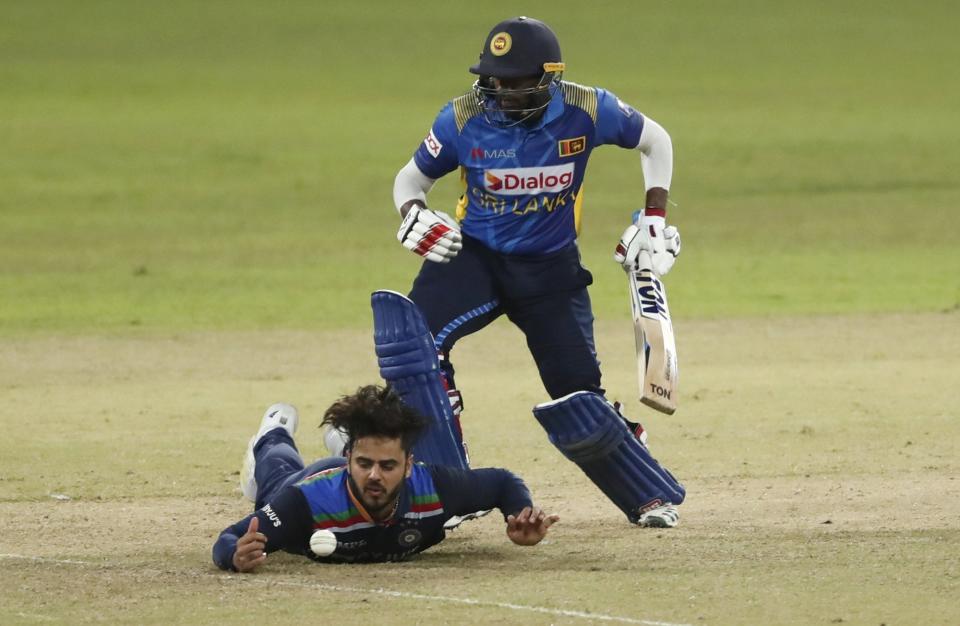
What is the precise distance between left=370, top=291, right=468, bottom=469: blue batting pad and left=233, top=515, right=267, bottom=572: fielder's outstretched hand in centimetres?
104

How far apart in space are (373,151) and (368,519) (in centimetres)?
2017

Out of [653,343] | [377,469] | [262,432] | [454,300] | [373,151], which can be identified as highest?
[373,151]

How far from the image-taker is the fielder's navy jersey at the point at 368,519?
247 inches

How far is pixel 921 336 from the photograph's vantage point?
45.8 feet

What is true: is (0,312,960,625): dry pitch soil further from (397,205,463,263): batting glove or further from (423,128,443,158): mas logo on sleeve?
(423,128,443,158): mas logo on sleeve

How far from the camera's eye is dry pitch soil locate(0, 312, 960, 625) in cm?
575

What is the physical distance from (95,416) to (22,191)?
45.2 feet

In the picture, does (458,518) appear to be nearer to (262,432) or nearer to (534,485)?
(262,432)

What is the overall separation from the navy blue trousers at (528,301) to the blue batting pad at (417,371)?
22cm

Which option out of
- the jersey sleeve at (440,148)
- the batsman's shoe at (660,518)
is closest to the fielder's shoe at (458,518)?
the batsman's shoe at (660,518)

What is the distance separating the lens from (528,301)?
7.41 meters

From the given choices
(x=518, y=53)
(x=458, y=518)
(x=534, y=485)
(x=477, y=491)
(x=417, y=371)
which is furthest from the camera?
(x=534, y=485)

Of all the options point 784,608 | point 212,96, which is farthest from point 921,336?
point 212,96

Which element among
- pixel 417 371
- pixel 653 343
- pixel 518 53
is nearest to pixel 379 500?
pixel 417 371
